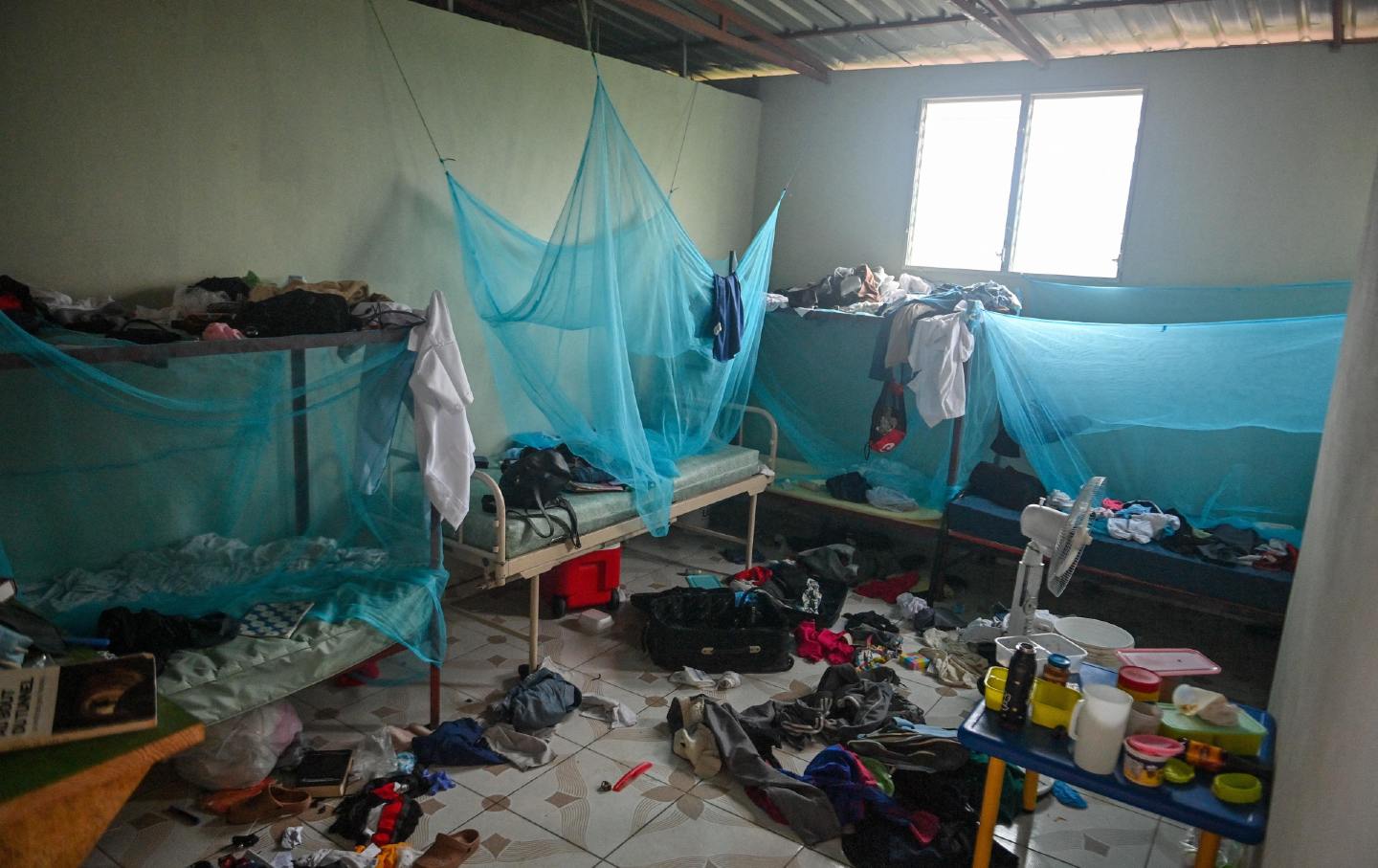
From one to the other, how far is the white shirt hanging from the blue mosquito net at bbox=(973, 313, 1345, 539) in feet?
0.46

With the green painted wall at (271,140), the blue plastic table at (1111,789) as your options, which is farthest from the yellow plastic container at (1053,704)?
the green painted wall at (271,140)

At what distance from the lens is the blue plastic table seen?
1.86 meters

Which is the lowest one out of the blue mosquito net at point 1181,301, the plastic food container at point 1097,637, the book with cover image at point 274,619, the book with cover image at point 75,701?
the book with cover image at point 274,619

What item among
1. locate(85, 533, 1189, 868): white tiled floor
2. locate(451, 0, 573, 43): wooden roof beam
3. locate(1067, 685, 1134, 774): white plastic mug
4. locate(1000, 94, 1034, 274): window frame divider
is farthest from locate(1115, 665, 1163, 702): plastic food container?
locate(451, 0, 573, 43): wooden roof beam

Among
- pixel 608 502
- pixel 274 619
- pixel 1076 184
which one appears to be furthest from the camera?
pixel 1076 184

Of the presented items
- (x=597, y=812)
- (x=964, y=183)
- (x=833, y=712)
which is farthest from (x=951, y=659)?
(x=964, y=183)

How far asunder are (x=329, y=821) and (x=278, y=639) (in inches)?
22.1

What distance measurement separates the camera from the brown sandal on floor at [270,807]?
2.51m

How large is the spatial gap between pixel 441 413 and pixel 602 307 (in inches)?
36.4

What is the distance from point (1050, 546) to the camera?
279 cm

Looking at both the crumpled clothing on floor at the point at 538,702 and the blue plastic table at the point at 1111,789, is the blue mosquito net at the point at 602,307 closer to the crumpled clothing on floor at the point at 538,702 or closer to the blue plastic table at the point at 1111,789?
the crumpled clothing on floor at the point at 538,702

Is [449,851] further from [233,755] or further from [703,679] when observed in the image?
[703,679]

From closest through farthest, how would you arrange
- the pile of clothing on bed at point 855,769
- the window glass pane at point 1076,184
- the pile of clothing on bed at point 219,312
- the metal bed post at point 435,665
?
the pile of clothing on bed at point 219,312 < the pile of clothing on bed at point 855,769 < the metal bed post at point 435,665 < the window glass pane at point 1076,184

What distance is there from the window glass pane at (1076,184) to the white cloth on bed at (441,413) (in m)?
3.60
